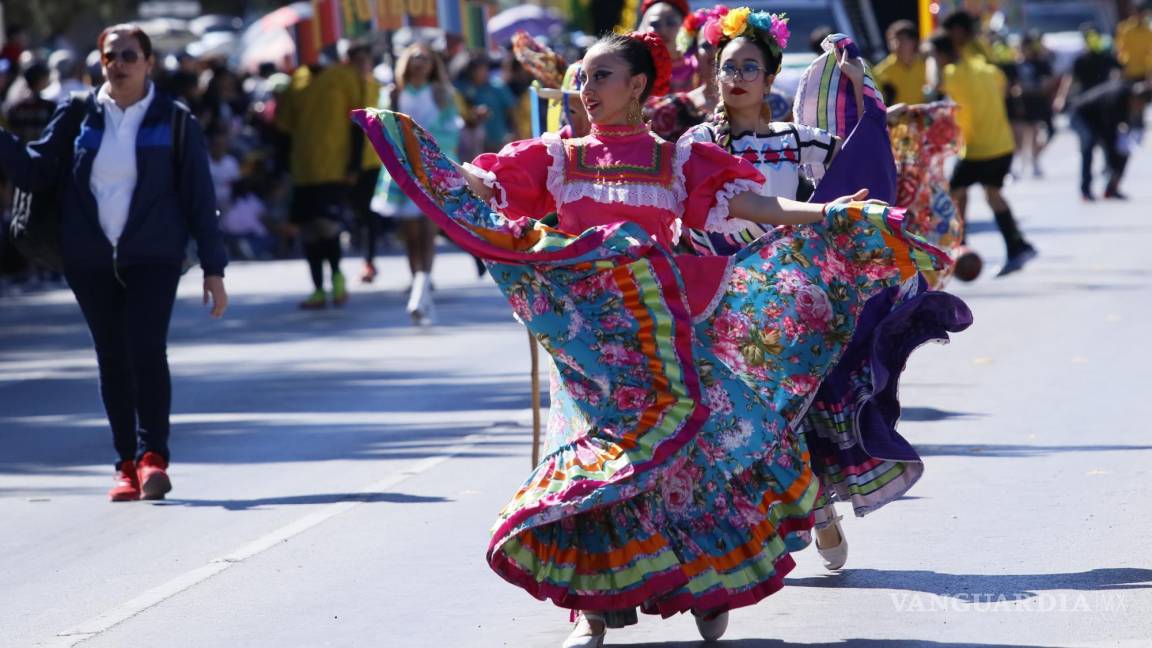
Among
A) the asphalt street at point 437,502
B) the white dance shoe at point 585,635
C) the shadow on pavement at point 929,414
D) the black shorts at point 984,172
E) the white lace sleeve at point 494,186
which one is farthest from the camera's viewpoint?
the black shorts at point 984,172

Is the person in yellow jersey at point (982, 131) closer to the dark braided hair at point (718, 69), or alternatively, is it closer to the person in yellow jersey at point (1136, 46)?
the dark braided hair at point (718, 69)

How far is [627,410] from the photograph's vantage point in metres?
6.06

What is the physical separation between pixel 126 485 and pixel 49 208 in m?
1.19

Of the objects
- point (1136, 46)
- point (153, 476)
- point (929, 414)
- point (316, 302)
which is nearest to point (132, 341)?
point (153, 476)

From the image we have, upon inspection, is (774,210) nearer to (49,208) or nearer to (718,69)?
(718,69)

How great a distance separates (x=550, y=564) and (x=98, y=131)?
4.07 metres

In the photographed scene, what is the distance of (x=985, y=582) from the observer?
7.03 meters

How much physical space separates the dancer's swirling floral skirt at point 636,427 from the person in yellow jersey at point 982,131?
9704 millimetres

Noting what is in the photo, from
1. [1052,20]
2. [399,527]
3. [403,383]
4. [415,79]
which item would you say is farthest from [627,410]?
[1052,20]

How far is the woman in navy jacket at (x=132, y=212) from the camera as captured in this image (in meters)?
9.17

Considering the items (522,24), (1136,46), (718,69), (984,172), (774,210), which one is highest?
(718,69)

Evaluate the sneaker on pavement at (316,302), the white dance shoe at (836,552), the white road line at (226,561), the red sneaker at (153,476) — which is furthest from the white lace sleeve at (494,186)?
the sneaker on pavement at (316,302)

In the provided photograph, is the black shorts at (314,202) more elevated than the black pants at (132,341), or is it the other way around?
the black pants at (132,341)

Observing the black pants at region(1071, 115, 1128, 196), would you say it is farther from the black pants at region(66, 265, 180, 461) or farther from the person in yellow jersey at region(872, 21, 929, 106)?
the black pants at region(66, 265, 180, 461)
